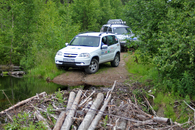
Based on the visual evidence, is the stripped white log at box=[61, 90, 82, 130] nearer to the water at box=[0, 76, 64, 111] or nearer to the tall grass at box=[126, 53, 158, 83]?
the water at box=[0, 76, 64, 111]

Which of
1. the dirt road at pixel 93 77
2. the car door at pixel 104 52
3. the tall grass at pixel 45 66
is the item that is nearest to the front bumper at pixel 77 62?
the dirt road at pixel 93 77

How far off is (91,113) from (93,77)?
6.12 metres

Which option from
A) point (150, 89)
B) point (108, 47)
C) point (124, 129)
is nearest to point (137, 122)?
point (124, 129)

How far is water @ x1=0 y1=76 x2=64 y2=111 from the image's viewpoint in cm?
1008

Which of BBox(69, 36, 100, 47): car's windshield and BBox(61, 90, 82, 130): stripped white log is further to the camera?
BBox(69, 36, 100, 47): car's windshield

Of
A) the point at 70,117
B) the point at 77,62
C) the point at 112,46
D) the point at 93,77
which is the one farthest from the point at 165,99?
the point at 112,46

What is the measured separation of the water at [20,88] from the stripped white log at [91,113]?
376 cm

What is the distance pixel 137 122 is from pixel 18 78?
10333 mm

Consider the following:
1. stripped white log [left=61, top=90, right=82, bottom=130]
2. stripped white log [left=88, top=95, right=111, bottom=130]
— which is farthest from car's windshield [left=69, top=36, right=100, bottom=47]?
stripped white log [left=88, top=95, right=111, bottom=130]

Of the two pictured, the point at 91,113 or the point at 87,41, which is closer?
the point at 91,113

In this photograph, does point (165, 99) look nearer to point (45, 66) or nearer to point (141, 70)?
point (141, 70)

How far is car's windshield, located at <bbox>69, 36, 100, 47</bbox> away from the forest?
2.19 meters

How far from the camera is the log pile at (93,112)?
6.28 meters

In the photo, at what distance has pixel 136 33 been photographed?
9.69m
